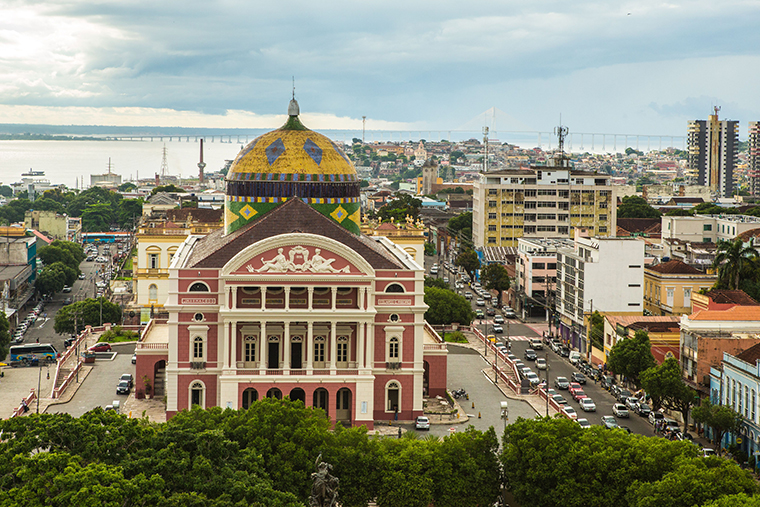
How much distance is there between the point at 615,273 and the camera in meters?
95.7

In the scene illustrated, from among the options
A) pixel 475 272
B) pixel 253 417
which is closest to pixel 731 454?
pixel 253 417

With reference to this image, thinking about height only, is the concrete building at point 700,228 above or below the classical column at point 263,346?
above

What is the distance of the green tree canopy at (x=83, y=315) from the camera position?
321 ft

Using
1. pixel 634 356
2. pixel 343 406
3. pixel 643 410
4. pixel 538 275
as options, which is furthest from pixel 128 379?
pixel 538 275

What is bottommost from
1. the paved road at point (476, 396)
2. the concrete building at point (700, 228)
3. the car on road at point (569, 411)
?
the paved road at point (476, 396)

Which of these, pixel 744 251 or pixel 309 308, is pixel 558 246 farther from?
pixel 309 308

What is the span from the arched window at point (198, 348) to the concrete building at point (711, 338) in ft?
105

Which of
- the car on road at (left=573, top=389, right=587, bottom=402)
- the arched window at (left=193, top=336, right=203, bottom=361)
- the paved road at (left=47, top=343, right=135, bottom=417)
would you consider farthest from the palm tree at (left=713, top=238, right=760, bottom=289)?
the paved road at (left=47, top=343, right=135, bottom=417)

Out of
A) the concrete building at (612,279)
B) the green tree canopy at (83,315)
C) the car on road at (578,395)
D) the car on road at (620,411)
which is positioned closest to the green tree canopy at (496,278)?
the concrete building at (612,279)

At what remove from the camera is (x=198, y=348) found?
6856cm

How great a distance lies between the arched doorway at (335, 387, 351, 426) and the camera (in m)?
68.6

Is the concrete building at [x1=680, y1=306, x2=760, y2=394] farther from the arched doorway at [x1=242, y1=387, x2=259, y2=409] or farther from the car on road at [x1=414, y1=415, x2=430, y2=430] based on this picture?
the arched doorway at [x1=242, y1=387, x2=259, y2=409]

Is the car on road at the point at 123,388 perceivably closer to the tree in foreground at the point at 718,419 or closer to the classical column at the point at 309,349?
the classical column at the point at 309,349

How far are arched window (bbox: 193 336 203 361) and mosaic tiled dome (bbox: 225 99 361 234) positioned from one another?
12.4 m
